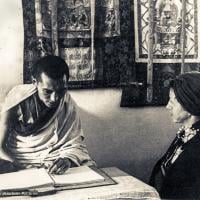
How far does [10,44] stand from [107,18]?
0.51 m

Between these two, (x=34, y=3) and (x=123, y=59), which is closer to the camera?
(x=34, y=3)

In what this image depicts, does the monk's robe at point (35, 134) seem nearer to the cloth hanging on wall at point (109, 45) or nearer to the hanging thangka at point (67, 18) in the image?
the cloth hanging on wall at point (109, 45)

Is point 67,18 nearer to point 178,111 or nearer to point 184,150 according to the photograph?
point 178,111

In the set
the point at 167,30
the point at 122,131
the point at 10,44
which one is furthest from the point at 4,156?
the point at 167,30

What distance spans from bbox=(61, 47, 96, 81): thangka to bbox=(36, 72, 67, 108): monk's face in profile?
10 centimetres

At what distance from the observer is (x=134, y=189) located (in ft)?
4.87

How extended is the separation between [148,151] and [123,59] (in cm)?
54

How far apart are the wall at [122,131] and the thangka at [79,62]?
0.08 metres

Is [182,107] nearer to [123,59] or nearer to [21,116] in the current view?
[123,59]

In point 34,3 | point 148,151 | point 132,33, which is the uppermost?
point 34,3

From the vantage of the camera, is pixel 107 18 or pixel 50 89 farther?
pixel 107 18

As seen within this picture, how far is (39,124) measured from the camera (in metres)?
1.83

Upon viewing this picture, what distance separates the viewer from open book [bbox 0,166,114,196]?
56.1 inches

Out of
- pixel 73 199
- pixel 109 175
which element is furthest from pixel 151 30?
pixel 73 199
